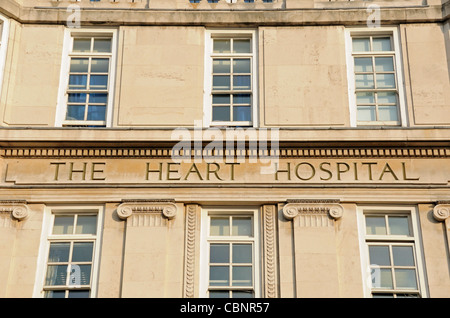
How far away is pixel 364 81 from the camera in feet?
74.1

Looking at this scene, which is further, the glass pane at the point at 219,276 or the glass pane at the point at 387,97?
the glass pane at the point at 387,97

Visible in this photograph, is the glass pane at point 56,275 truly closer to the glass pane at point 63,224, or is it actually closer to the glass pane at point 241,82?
the glass pane at point 63,224

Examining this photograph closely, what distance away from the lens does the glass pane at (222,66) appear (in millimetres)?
22781

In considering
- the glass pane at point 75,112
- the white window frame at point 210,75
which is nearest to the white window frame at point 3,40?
the glass pane at point 75,112

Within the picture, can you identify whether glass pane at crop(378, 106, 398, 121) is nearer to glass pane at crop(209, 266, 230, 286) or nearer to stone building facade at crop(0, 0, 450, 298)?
stone building facade at crop(0, 0, 450, 298)

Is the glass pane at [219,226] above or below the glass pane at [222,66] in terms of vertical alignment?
below

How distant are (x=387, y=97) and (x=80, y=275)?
873cm

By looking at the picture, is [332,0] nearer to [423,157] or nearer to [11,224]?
[423,157]

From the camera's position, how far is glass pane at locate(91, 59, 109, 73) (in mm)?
22781

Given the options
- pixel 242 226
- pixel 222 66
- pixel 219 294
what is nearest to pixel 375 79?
pixel 222 66

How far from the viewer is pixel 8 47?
2277 cm

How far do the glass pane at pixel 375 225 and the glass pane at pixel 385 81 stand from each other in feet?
12.0
